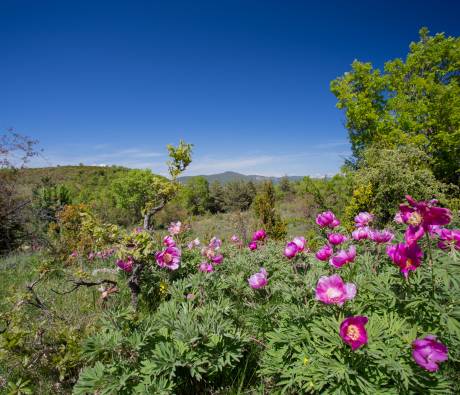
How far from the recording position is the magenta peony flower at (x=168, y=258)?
2260 mm

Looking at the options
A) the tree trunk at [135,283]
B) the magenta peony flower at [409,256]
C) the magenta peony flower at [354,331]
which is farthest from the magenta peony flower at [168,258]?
the magenta peony flower at [409,256]

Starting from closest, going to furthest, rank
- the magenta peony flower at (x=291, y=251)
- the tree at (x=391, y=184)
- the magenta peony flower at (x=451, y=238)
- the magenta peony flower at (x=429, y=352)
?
the magenta peony flower at (x=429, y=352), the magenta peony flower at (x=451, y=238), the magenta peony flower at (x=291, y=251), the tree at (x=391, y=184)

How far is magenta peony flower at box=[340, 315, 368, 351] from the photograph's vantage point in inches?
43.3

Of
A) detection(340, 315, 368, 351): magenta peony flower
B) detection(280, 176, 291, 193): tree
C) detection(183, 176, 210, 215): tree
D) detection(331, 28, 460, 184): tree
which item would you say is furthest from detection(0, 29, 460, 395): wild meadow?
detection(280, 176, 291, 193): tree

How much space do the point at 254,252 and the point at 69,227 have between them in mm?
6177

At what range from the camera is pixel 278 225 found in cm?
822

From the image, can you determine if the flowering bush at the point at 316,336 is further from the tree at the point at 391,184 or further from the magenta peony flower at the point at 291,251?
the tree at the point at 391,184

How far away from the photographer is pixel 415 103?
353 inches

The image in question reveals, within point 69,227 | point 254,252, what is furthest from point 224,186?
point 254,252

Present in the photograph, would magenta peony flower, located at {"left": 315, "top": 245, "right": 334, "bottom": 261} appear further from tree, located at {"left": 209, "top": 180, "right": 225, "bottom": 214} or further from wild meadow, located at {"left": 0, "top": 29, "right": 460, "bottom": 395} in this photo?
tree, located at {"left": 209, "top": 180, "right": 225, "bottom": 214}

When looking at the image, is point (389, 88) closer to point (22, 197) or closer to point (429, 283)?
point (429, 283)

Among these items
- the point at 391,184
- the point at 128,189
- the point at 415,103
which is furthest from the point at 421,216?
the point at 128,189

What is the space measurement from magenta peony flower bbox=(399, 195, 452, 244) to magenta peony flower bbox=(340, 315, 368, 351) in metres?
0.45

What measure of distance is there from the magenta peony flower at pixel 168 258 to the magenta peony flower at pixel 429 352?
1761mm
